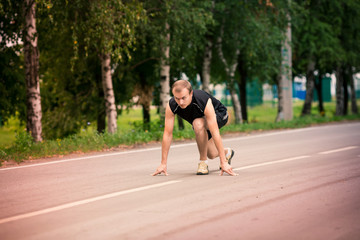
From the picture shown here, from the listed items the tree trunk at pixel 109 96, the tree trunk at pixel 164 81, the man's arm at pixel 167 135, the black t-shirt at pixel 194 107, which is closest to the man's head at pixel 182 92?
the black t-shirt at pixel 194 107

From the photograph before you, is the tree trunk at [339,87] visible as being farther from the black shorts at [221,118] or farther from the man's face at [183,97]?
the man's face at [183,97]

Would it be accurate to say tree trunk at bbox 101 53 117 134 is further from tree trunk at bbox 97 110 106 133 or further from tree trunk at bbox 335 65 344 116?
tree trunk at bbox 335 65 344 116

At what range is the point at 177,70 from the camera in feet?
78.6

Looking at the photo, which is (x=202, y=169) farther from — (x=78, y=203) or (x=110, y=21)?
(x=110, y=21)

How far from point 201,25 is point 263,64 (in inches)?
234

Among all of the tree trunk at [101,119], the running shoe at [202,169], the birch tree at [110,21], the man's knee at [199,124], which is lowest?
the running shoe at [202,169]

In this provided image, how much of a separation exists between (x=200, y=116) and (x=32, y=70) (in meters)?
6.96

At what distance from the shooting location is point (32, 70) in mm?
13398

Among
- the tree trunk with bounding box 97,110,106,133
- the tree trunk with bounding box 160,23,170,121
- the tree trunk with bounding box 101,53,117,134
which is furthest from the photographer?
the tree trunk with bounding box 97,110,106,133

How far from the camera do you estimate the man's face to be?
7.16 m

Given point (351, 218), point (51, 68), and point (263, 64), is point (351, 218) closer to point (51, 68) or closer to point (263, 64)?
point (263, 64)

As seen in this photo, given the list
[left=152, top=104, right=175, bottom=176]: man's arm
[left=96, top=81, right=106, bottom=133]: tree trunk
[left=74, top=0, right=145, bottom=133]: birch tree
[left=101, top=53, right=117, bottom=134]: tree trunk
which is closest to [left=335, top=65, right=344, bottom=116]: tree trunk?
[left=96, top=81, right=106, bottom=133]: tree trunk

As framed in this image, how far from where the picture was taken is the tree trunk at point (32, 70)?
13156mm

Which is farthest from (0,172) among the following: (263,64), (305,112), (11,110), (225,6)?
(305,112)
